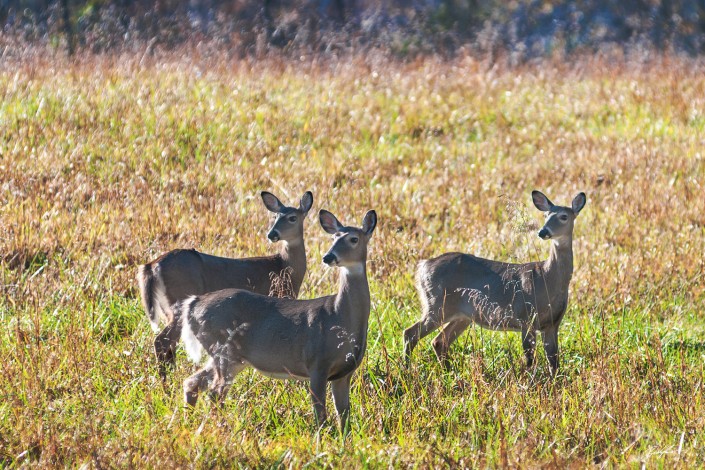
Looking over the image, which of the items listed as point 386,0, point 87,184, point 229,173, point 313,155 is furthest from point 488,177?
point 386,0

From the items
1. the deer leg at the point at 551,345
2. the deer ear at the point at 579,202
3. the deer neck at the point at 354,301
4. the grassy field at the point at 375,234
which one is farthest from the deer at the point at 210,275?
the deer ear at the point at 579,202

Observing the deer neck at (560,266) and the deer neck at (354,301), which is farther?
the deer neck at (560,266)

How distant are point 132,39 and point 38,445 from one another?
1176 cm

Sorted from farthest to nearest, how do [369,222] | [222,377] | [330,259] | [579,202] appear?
[579,202], [369,222], [222,377], [330,259]

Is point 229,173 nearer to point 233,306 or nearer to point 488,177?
point 488,177

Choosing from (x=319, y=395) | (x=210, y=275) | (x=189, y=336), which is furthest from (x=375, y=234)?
(x=319, y=395)

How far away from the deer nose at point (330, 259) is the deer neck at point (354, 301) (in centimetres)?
19

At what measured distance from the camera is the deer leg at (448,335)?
693cm

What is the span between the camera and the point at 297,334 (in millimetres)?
5652

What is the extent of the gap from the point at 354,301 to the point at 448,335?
1668 millimetres

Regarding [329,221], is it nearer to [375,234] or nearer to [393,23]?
[375,234]

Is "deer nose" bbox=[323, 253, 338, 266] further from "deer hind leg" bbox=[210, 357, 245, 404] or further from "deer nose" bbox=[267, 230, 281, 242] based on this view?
"deer nose" bbox=[267, 230, 281, 242]

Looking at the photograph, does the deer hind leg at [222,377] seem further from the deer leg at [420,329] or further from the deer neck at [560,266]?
the deer neck at [560,266]

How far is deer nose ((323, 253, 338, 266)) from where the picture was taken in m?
5.43
